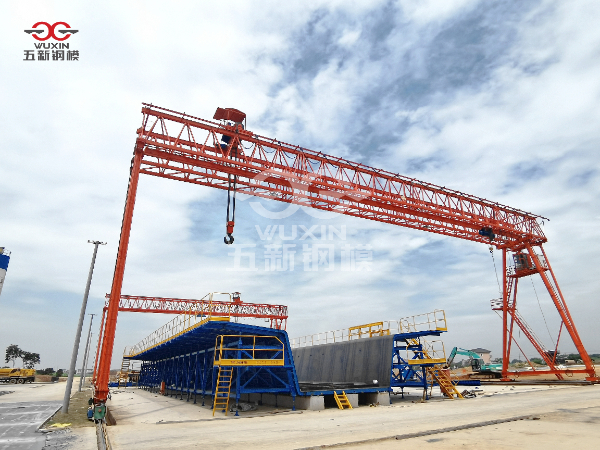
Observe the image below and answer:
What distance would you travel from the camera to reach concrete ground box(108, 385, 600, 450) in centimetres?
887

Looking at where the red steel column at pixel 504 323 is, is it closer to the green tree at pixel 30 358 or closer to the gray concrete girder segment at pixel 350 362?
the gray concrete girder segment at pixel 350 362

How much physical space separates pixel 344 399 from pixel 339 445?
31.6 feet

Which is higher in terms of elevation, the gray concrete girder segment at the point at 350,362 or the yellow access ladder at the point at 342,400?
the gray concrete girder segment at the point at 350,362

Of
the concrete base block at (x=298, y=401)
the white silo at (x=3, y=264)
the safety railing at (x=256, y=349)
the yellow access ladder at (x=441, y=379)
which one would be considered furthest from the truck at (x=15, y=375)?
the yellow access ladder at (x=441, y=379)

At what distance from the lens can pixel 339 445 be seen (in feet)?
29.0

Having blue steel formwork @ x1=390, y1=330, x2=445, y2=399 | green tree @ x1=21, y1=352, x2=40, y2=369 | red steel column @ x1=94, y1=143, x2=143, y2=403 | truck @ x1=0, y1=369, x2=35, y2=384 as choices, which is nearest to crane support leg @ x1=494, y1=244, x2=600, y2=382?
blue steel formwork @ x1=390, y1=330, x2=445, y2=399

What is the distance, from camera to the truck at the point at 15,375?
49.3m

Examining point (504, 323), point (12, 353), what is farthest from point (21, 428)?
point (12, 353)

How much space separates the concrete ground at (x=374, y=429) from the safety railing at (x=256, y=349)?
87.1 inches

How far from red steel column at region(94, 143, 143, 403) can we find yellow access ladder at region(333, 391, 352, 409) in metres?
10.1

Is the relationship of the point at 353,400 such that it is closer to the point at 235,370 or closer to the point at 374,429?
the point at 235,370

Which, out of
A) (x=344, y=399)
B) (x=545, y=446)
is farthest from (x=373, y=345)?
(x=545, y=446)

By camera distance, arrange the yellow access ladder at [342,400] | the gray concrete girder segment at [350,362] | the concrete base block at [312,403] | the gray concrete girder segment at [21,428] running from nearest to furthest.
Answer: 1. the gray concrete girder segment at [21,428]
2. the concrete base block at [312,403]
3. the yellow access ladder at [342,400]
4. the gray concrete girder segment at [350,362]

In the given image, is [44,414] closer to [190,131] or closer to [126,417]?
[126,417]
